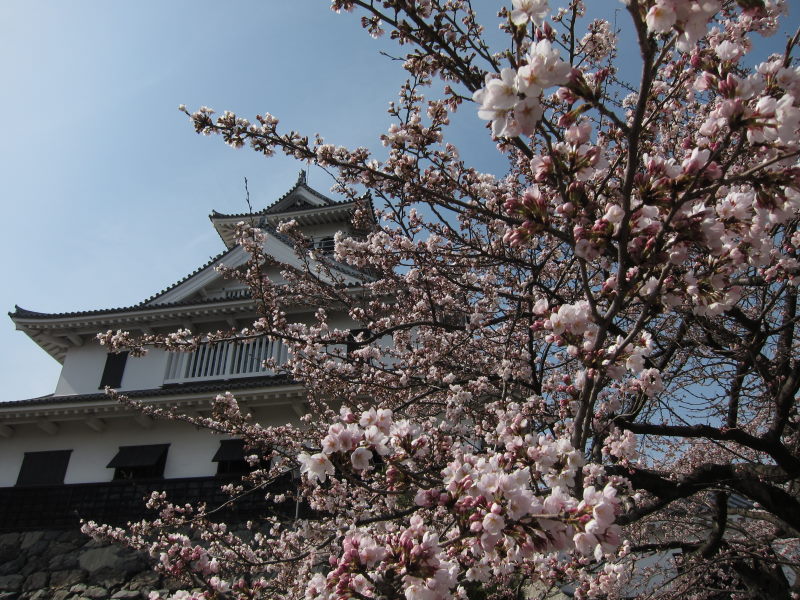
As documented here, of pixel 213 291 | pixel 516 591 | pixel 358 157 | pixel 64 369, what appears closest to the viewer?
pixel 358 157

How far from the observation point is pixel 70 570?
11312 mm

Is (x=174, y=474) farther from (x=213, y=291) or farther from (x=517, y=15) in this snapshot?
(x=517, y=15)

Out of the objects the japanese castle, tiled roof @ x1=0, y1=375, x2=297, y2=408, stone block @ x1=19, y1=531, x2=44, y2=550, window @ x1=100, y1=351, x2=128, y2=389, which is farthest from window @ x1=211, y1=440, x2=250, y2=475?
window @ x1=100, y1=351, x2=128, y2=389

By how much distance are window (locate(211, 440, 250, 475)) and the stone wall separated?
232cm

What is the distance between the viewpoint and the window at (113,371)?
14.8 m

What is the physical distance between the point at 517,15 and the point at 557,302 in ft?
12.8

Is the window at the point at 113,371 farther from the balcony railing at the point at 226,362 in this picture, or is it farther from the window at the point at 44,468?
the window at the point at 44,468

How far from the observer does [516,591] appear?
7523 mm

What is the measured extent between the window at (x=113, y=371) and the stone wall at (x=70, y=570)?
13.0ft

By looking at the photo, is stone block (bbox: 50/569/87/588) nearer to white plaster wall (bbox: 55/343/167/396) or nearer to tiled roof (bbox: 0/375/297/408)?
tiled roof (bbox: 0/375/297/408)

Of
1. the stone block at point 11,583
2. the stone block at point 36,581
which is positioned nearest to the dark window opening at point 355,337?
the stone block at point 36,581

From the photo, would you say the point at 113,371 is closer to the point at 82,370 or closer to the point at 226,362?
the point at 82,370

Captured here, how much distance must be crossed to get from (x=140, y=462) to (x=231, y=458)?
2262 millimetres

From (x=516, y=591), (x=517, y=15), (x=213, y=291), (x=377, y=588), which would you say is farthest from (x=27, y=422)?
(x=517, y=15)
